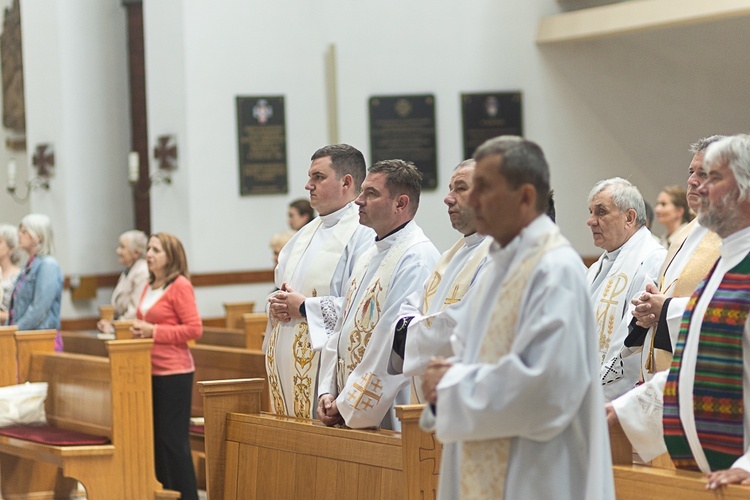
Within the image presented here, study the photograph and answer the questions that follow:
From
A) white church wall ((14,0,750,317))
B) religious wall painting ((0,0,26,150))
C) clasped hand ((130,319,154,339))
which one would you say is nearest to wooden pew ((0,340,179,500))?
clasped hand ((130,319,154,339))

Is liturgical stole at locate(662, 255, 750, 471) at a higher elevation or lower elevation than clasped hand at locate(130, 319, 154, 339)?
higher

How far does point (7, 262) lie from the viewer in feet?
30.9

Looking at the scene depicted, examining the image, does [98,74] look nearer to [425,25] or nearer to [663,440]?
[425,25]

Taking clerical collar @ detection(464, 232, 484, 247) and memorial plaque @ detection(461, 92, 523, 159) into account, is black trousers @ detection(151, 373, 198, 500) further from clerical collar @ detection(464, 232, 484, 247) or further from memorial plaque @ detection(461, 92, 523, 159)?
memorial plaque @ detection(461, 92, 523, 159)

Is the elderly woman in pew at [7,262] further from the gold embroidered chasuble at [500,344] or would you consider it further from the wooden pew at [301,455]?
the gold embroidered chasuble at [500,344]

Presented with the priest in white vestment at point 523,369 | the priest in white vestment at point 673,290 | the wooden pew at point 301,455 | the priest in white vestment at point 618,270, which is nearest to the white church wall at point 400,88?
the priest in white vestment at point 618,270

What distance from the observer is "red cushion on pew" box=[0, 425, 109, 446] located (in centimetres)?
665

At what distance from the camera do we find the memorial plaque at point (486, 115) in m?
10.5

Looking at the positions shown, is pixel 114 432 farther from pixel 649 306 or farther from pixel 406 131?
pixel 406 131

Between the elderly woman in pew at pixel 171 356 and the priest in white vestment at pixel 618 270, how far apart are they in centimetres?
295

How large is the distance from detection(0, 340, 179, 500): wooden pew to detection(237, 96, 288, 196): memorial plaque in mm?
3768

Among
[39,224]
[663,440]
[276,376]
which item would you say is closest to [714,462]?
[663,440]

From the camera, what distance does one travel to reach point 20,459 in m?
7.75

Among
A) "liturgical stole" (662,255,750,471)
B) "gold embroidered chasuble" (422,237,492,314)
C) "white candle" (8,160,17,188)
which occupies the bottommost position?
"liturgical stole" (662,255,750,471)
